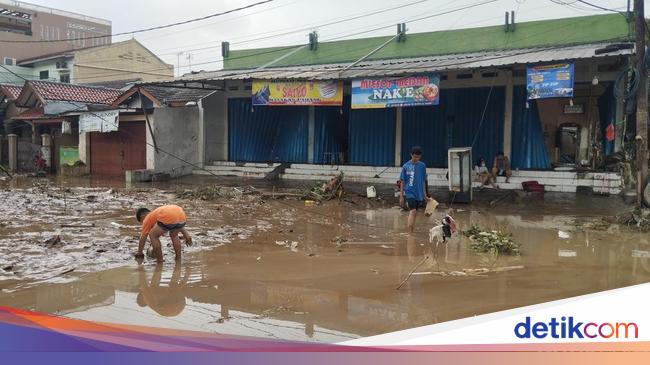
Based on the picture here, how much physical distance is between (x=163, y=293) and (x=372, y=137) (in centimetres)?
1484

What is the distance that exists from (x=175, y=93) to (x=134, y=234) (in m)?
16.3

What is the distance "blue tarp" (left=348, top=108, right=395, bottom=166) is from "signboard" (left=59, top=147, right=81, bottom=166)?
14159mm

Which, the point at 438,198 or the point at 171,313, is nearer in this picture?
the point at 171,313

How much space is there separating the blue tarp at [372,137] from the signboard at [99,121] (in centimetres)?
1029

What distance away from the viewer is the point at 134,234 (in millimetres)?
9141

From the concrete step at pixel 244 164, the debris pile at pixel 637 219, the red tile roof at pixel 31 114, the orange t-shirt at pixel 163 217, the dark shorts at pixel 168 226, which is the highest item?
the red tile roof at pixel 31 114

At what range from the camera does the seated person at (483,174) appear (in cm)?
1591

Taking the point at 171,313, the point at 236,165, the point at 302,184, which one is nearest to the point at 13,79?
the point at 236,165

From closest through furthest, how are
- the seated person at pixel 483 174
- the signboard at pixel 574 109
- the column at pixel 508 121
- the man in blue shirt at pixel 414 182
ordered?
the man in blue shirt at pixel 414 182, the seated person at pixel 483 174, the column at pixel 508 121, the signboard at pixel 574 109

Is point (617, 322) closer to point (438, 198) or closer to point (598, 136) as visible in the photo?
point (438, 198)

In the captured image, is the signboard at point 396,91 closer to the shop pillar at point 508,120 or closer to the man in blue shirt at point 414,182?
the shop pillar at point 508,120

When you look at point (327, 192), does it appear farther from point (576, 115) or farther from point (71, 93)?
point (71, 93)

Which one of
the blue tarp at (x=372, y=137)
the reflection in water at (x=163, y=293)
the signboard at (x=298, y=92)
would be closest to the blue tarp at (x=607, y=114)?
the blue tarp at (x=372, y=137)

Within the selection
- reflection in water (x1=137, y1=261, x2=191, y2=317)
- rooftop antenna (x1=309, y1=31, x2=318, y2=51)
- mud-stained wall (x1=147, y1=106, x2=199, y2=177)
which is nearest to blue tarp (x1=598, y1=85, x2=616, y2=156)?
reflection in water (x1=137, y1=261, x2=191, y2=317)
